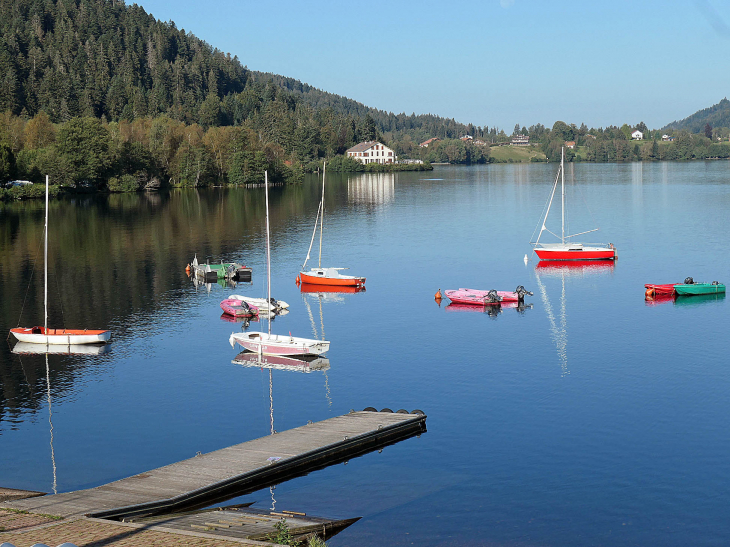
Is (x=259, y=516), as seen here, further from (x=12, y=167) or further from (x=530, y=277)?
(x=12, y=167)

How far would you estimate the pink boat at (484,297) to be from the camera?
2837 inches

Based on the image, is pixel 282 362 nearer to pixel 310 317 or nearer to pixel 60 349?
pixel 310 317

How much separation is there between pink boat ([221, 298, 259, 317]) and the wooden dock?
1135 inches

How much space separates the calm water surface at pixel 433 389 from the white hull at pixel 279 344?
1.92 m

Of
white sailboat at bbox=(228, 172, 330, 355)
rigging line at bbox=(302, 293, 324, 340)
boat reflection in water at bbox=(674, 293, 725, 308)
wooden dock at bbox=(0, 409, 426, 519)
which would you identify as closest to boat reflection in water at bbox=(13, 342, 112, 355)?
white sailboat at bbox=(228, 172, 330, 355)

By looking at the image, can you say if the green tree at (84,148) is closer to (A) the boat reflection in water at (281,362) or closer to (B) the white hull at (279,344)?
(B) the white hull at (279,344)

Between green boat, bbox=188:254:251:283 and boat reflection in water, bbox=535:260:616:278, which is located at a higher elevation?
green boat, bbox=188:254:251:283

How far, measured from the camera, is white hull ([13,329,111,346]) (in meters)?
57.2

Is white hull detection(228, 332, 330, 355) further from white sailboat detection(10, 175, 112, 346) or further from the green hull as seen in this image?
the green hull

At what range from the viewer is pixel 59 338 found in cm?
5725

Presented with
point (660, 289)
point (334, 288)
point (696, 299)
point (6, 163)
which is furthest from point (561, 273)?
point (6, 163)

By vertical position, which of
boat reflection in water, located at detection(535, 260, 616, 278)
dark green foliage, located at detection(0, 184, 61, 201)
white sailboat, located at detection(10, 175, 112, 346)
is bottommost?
white sailboat, located at detection(10, 175, 112, 346)

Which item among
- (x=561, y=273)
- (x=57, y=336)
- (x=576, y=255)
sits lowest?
Answer: (x=57, y=336)

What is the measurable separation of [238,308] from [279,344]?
14318 millimetres
